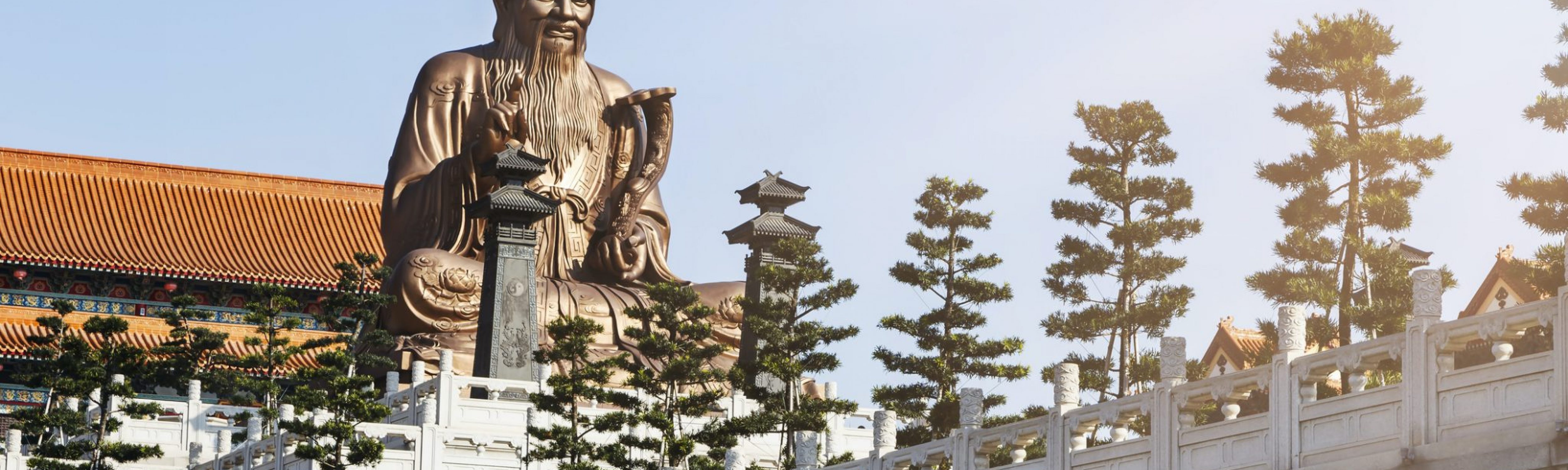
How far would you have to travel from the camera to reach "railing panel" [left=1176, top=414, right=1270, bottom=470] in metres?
10.5

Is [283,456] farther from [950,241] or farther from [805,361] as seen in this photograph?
[950,241]

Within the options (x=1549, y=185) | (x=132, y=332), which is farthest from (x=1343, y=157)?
(x=132, y=332)

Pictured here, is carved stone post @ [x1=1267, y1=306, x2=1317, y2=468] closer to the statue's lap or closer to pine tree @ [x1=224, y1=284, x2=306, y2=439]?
pine tree @ [x1=224, y1=284, x2=306, y2=439]

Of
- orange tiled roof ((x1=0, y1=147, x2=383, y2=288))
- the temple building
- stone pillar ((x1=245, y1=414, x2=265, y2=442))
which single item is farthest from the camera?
orange tiled roof ((x1=0, y1=147, x2=383, y2=288))

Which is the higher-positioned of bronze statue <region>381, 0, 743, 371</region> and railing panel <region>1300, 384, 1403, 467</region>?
bronze statue <region>381, 0, 743, 371</region>

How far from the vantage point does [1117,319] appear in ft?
67.0

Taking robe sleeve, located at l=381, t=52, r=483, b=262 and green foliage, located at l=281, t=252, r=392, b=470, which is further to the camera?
robe sleeve, located at l=381, t=52, r=483, b=262

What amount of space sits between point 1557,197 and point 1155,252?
12.7ft

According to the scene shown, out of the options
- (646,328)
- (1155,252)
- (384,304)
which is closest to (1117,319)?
(1155,252)

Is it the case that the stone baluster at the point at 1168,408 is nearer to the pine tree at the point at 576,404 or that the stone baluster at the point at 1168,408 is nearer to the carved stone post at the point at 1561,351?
the carved stone post at the point at 1561,351

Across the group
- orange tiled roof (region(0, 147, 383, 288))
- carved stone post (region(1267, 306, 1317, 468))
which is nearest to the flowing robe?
orange tiled roof (region(0, 147, 383, 288))

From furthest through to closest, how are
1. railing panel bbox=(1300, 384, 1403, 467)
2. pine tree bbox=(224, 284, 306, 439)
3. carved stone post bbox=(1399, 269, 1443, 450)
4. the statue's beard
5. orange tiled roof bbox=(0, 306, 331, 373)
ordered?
orange tiled roof bbox=(0, 306, 331, 373)
the statue's beard
pine tree bbox=(224, 284, 306, 439)
railing panel bbox=(1300, 384, 1403, 467)
carved stone post bbox=(1399, 269, 1443, 450)

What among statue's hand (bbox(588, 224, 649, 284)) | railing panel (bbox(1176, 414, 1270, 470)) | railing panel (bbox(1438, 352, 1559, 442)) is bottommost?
railing panel (bbox(1176, 414, 1270, 470))

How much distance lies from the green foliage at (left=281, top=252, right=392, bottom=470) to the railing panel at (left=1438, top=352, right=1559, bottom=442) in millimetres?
9480
